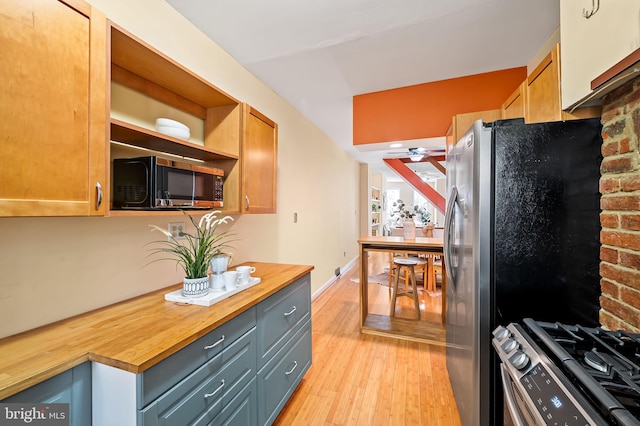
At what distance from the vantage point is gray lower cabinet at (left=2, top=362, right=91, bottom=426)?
726 millimetres

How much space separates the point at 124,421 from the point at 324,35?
225 cm

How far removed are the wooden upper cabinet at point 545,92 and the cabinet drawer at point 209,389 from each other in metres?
1.94

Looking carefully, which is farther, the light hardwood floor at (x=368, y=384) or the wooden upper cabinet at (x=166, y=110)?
the light hardwood floor at (x=368, y=384)

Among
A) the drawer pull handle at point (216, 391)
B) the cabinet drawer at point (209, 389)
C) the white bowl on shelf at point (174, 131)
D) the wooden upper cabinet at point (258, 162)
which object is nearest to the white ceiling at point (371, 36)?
the wooden upper cabinet at point (258, 162)

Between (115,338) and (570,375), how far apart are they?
1.40 m

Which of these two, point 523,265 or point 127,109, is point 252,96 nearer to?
point 127,109

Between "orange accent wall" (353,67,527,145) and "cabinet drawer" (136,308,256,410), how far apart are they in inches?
92.4

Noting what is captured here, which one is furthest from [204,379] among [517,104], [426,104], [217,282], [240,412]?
[426,104]

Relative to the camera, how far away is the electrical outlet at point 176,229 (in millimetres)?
1545

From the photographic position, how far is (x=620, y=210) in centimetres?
102

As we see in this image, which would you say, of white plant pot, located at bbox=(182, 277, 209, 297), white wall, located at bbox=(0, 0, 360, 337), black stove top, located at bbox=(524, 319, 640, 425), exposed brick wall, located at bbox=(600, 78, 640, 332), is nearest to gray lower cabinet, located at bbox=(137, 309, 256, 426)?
white plant pot, located at bbox=(182, 277, 209, 297)

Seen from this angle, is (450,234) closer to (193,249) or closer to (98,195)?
(193,249)

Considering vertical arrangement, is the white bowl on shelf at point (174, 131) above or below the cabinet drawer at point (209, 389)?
above

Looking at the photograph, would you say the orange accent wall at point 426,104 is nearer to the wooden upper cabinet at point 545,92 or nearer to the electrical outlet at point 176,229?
the wooden upper cabinet at point 545,92
